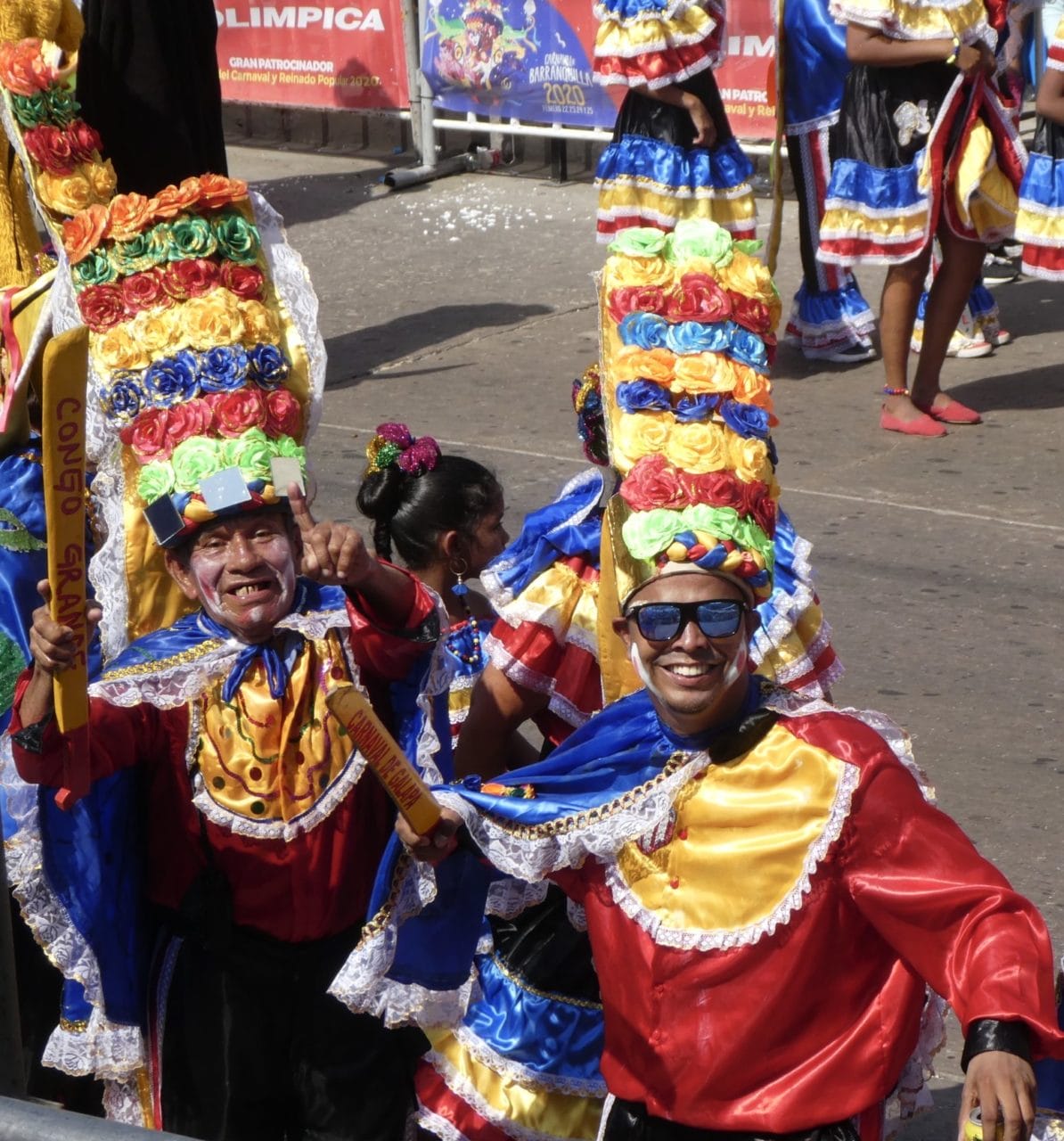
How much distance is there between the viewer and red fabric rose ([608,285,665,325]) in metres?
3.30

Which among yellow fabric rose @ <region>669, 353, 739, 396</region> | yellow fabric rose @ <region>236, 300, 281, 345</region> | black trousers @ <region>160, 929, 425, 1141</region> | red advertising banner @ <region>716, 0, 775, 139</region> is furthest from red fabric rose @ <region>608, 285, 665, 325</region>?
red advertising banner @ <region>716, 0, 775, 139</region>

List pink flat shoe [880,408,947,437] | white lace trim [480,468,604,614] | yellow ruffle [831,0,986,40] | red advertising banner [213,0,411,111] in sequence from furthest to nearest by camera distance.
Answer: red advertising banner [213,0,411,111] → pink flat shoe [880,408,947,437] → yellow ruffle [831,0,986,40] → white lace trim [480,468,604,614]

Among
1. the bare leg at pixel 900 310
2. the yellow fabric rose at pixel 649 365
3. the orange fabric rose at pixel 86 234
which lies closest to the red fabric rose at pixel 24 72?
the orange fabric rose at pixel 86 234

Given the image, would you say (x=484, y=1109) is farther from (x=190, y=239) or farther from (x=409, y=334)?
(x=409, y=334)

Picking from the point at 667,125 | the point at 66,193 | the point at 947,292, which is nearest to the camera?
the point at 66,193

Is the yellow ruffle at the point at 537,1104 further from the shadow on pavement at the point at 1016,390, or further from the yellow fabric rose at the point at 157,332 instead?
the shadow on pavement at the point at 1016,390

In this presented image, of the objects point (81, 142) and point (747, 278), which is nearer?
point (747, 278)

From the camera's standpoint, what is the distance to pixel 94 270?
3.66 metres

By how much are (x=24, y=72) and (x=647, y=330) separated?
1.82 m

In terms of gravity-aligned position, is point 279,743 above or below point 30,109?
below

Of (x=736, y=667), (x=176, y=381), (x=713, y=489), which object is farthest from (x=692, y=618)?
(x=176, y=381)

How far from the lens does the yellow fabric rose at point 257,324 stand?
362cm

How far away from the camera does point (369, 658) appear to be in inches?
138

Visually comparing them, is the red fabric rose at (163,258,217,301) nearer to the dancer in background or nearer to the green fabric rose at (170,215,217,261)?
the green fabric rose at (170,215,217,261)
